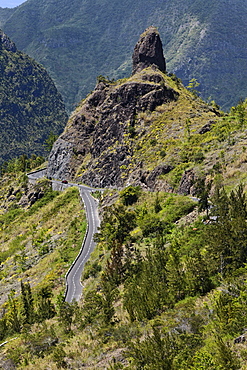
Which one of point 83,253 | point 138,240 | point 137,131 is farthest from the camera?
point 137,131

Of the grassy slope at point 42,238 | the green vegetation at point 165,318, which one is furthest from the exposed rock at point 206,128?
the green vegetation at point 165,318

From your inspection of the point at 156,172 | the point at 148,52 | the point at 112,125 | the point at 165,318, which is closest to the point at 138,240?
the point at 165,318

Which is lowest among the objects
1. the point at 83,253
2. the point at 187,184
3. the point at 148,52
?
the point at 83,253

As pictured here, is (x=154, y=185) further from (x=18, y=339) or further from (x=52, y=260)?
(x=18, y=339)

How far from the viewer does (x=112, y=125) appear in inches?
3135

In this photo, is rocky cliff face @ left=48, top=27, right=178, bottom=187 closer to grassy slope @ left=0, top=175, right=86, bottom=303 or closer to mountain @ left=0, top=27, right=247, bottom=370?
mountain @ left=0, top=27, right=247, bottom=370

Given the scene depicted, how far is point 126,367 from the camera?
13.4m

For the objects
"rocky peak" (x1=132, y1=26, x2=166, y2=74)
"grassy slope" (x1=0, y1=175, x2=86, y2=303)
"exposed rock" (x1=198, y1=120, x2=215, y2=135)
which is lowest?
"grassy slope" (x1=0, y1=175, x2=86, y2=303)

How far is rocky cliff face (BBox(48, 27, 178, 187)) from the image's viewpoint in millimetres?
73312

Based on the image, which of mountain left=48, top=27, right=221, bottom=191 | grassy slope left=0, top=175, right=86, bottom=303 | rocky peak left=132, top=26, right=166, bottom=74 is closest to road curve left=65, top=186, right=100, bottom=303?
grassy slope left=0, top=175, right=86, bottom=303

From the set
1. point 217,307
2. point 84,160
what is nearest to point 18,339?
point 217,307

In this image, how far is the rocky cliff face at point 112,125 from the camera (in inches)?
2886

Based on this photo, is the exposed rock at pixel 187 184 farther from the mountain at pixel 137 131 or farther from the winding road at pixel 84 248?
the winding road at pixel 84 248

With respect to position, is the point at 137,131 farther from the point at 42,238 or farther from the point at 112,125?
the point at 42,238
